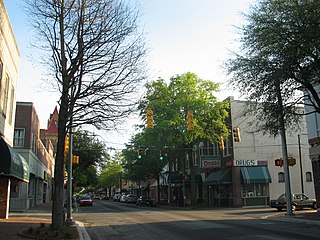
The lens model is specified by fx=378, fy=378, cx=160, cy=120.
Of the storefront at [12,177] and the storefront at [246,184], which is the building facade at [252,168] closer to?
the storefront at [246,184]

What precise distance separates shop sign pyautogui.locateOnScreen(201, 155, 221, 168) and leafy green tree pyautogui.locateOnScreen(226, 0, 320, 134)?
18666 millimetres

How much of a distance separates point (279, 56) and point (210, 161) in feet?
73.9

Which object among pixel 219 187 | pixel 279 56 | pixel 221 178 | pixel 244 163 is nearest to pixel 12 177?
pixel 279 56

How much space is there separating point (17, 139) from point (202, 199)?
2457 cm

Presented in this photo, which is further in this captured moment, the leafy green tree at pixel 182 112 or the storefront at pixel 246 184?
the storefront at pixel 246 184

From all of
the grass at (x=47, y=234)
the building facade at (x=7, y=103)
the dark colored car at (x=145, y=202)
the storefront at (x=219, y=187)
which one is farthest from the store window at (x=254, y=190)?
the grass at (x=47, y=234)

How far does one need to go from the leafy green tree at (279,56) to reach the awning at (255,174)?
58.8 ft

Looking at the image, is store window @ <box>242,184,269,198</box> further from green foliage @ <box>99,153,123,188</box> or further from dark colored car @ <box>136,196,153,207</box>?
green foliage @ <box>99,153,123,188</box>

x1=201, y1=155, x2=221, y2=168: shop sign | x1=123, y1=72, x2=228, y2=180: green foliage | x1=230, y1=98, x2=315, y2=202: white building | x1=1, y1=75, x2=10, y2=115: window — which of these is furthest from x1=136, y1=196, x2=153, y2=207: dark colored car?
x1=1, y1=75, x2=10, y2=115: window

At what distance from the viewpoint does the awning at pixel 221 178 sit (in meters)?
40.0

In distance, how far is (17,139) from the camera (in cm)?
3438

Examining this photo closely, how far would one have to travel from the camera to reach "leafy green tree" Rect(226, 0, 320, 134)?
717 inches

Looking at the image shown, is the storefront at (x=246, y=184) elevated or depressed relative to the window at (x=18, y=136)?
depressed

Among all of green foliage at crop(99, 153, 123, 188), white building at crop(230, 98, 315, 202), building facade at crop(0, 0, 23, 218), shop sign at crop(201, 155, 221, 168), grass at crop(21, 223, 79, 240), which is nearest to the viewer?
grass at crop(21, 223, 79, 240)
